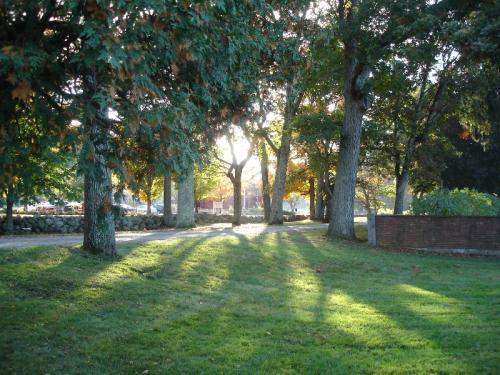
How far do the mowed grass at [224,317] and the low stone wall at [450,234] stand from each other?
5.68 meters

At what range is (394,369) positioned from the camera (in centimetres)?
602

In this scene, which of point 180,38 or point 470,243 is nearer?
point 180,38

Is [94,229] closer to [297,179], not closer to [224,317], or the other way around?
[224,317]

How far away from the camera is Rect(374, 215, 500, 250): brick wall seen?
19.1 meters

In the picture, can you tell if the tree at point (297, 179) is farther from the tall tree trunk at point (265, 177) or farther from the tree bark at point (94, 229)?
the tree bark at point (94, 229)

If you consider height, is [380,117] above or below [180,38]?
above

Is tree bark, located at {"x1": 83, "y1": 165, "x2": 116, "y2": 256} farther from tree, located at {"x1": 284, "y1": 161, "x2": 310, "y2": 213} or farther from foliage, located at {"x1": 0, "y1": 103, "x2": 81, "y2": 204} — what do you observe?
tree, located at {"x1": 284, "y1": 161, "x2": 310, "y2": 213}

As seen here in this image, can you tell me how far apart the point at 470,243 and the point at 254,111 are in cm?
1464

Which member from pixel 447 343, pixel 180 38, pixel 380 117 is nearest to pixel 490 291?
pixel 447 343

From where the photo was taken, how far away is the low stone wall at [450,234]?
19141mm

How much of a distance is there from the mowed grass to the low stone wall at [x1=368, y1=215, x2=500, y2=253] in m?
5.68

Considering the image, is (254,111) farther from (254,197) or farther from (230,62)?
(254,197)

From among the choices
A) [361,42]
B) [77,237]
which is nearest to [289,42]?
[77,237]

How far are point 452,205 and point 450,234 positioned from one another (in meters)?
1.16
